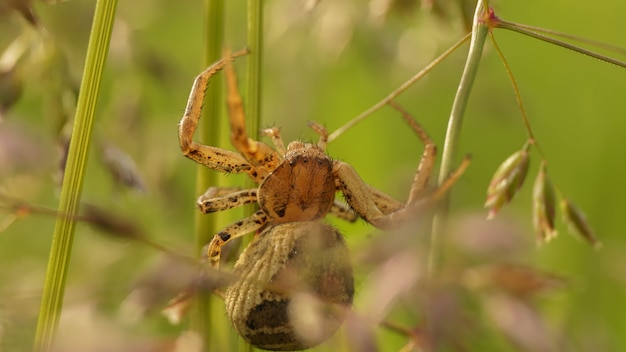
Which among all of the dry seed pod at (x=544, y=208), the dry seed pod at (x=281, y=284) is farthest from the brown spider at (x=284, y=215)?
the dry seed pod at (x=544, y=208)

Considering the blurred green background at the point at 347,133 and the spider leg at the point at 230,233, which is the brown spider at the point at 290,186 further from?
the blurred green background at the point at 347,133

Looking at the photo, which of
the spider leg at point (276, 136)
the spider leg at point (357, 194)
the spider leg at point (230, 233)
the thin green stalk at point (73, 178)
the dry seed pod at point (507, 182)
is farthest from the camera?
the spider leg at point (276, 136)

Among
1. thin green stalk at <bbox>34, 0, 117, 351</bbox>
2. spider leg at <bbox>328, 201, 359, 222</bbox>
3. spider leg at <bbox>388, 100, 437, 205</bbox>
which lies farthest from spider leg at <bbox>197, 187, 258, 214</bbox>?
thin green stalk at <bbox>34, 0, 117, 351</bbox>

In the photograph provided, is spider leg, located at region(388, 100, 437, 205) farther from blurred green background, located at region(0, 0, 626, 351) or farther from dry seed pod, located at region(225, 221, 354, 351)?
dry seed pod, located at region(225, 221, 354, 351)

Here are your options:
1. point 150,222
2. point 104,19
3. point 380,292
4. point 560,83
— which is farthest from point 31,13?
point 560,83

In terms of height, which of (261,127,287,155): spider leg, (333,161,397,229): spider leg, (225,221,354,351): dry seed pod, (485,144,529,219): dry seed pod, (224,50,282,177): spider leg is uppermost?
(261,127,287,155): spider leg

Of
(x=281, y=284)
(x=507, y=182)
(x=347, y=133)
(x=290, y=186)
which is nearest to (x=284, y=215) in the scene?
(x=290, y=186)
